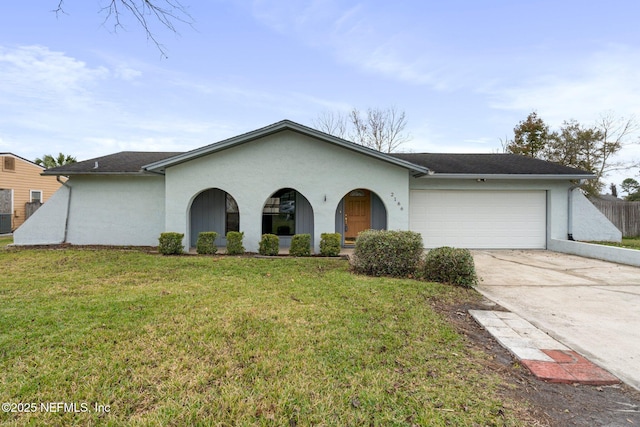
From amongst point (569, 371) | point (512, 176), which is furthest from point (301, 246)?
point (512, 176)

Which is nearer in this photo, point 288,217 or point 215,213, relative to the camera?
point 215,213

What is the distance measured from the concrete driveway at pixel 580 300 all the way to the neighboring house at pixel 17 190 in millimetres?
22740

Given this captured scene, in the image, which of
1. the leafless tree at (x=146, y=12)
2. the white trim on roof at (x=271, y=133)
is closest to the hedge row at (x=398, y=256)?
the white trim on roof at (x=271, y=133)

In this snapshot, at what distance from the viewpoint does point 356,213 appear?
12.1 meters

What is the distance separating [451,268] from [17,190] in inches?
980

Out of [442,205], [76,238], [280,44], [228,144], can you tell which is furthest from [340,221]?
[76,238]

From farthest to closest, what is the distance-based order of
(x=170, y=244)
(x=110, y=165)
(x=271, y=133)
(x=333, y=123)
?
(x=333, y=123)
(x=110, y=165)
(x=271, y=133)
(x=170, y=244)

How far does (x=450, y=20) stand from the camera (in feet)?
36.0

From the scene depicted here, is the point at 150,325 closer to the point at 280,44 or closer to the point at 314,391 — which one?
the point at 314,391

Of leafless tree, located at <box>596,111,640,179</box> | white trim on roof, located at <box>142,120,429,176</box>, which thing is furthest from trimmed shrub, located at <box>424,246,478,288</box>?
leafless tree, located at <box>596,111,640,179</box>


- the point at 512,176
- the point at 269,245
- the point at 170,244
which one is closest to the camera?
the point at 170,244

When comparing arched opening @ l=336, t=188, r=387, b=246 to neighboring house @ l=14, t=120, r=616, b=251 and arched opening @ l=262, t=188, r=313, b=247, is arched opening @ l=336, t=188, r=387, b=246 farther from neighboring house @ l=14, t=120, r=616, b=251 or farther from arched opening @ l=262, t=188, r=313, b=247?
arched opening @ l=262, t=188, r=313, b=247

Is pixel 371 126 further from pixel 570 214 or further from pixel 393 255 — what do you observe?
pixel 393 255

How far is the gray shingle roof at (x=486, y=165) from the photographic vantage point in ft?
36.5
